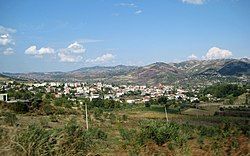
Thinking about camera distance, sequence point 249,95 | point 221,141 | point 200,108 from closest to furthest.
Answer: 1. point 221,141
2. point 200,108
3. point 249,95

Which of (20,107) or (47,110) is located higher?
(20,107)

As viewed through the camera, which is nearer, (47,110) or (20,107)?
(20,107)

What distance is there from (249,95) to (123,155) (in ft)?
272

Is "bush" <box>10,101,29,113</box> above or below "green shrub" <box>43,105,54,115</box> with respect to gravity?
above

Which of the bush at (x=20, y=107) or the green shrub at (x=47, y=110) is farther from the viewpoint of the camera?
the green shrub at (x=47, y=110)

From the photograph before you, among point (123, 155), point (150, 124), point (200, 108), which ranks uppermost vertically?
point (123, 155)

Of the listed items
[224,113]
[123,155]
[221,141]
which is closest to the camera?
[221,141]

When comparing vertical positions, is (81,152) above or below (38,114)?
above

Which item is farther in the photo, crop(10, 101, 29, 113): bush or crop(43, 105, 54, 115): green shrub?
crop(43, 105, 54, 115): green shrub

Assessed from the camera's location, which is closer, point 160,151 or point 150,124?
point 160,151

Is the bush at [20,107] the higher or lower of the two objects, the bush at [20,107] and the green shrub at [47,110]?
the higher

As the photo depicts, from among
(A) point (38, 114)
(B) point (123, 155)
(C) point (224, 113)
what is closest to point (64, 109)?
(A) point (38, 114)

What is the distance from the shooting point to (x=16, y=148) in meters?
4.13

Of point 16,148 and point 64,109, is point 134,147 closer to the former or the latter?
point 16,148
